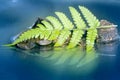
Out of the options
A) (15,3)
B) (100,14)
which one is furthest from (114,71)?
(15,3)

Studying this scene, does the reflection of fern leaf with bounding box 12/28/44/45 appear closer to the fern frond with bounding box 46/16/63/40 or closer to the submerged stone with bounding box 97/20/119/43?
the fern frond with bounding box 46/16/63/40

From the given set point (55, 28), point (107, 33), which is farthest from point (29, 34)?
point (107, 33)

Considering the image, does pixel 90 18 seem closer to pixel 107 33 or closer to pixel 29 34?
pixel 107 33

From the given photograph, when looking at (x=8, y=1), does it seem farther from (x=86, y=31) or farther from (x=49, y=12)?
(x=86, y=31)

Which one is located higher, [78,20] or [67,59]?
[78,20]

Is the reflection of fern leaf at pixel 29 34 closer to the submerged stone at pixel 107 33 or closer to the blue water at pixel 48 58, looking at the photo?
the blue water at pixel 48 58
